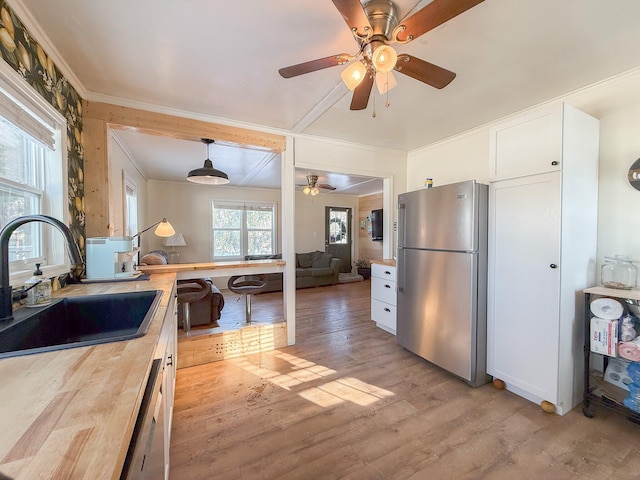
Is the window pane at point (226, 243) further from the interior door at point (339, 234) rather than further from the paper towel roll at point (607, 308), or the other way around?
the paper towel roll at point (607, 308)

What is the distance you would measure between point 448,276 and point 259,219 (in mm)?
5065

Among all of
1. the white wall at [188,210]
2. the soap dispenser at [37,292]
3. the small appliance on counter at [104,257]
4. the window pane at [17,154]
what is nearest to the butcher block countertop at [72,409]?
the soap dispenser at [37,292]

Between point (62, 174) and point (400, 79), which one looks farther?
point (400, 79)

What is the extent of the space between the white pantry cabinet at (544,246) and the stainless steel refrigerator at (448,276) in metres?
0.16

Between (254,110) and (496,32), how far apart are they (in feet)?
6.20

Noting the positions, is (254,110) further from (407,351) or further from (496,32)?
(407,351)

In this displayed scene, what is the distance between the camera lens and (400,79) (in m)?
2.03

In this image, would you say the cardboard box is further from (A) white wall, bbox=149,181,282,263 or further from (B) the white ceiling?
(A) white wall, bbox=149,181,282,263

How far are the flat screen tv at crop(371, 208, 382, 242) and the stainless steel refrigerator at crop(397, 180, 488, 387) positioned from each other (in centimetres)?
412

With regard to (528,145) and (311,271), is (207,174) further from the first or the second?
(311,271)

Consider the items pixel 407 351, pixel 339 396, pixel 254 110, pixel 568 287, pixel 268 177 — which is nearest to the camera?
pixel 568 287

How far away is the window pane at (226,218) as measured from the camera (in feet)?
20.4

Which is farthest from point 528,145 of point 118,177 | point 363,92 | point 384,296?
point 118,177

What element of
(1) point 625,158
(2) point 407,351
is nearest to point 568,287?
(1) point 625,158
